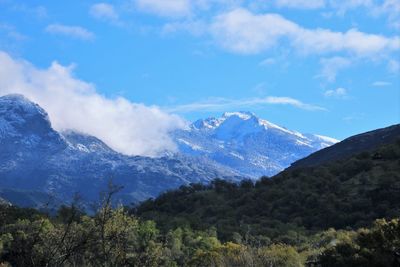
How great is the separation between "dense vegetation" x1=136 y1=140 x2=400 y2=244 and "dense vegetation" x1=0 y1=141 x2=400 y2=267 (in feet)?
0.61

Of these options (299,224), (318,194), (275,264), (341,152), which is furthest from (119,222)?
(341,152)

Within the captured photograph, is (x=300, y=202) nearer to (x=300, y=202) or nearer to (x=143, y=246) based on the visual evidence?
(x=300, y=202)

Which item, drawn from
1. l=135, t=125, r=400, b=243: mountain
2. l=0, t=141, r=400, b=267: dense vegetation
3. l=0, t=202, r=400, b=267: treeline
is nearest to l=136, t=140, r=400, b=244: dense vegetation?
l=135, t=125, r=400, b=243: mountain

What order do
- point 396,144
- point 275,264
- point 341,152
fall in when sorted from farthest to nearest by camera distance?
point 341,152 < point 396,144 < point 275,264

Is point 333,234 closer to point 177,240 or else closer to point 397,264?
point 177,240

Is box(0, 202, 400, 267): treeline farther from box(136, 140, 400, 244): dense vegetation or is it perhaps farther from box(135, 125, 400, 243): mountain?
box(135, 125, 400, 243): mountain

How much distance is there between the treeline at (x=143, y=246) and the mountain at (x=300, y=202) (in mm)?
10392

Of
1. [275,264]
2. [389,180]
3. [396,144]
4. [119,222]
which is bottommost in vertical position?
[275,264]

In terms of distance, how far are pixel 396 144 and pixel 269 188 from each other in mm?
27425

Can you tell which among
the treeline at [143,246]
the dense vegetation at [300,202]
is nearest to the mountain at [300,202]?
the dense vegetation at [300,202]

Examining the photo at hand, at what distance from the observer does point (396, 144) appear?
394 ft

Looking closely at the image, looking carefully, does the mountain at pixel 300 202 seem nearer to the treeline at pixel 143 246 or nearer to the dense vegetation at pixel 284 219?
the dense vegetation at pixel 284 219

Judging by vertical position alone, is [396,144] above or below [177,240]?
above

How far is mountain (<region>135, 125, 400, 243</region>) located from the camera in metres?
93.9
